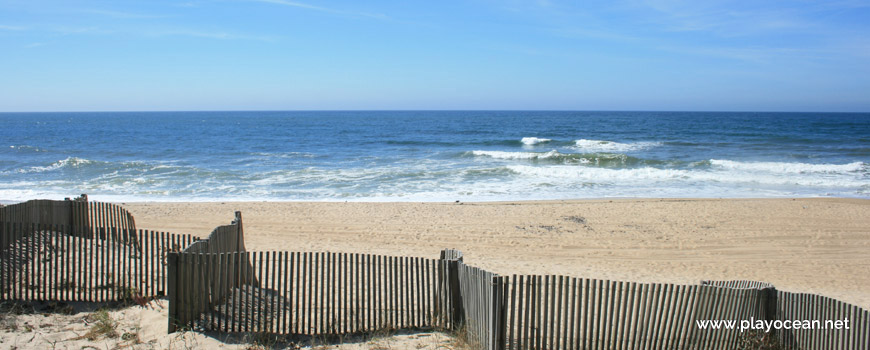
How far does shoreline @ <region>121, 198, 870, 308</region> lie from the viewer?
11664 mm

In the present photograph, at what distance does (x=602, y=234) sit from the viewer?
14859mm

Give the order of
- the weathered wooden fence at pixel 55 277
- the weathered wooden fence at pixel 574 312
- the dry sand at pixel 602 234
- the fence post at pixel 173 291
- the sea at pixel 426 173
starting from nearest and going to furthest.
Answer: the weathered wooden fence at pixel 574 312, the fence post at pixel 173 291, the weathered wooden fence at pixel 55 277, the dry sand at pixel 602 234, the sea at pixel 426 173

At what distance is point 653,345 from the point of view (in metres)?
6.14

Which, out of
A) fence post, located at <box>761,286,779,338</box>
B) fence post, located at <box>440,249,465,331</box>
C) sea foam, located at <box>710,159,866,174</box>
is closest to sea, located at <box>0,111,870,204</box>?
sea foam, located at <box>710,159,866,174</box>

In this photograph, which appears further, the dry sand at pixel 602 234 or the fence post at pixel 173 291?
the dry sand at pixel 602 234

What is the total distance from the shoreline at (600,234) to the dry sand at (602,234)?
3 centimetres

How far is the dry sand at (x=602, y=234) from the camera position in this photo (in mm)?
11664

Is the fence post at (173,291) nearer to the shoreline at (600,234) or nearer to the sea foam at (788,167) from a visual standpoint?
the shoreline at (600,234)

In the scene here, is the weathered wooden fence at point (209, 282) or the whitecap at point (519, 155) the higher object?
the weathered wooden fence at point (209, 282)

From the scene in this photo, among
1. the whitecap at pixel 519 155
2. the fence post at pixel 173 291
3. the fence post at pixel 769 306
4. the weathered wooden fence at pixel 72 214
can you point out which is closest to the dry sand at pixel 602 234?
the weathered wooden fence at pixel 72 214

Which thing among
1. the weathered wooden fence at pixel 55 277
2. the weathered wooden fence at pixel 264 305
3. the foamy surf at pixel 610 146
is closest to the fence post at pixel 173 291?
the weathered wooden fence at pixel 264 305

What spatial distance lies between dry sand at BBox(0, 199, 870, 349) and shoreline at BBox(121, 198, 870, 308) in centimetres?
3

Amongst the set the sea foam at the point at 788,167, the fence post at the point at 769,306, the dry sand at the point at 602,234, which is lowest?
the dry sand at the point at 602,234

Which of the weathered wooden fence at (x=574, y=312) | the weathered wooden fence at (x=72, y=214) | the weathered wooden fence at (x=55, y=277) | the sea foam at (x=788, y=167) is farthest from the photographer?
the sea foam at (x=788, y=167)
